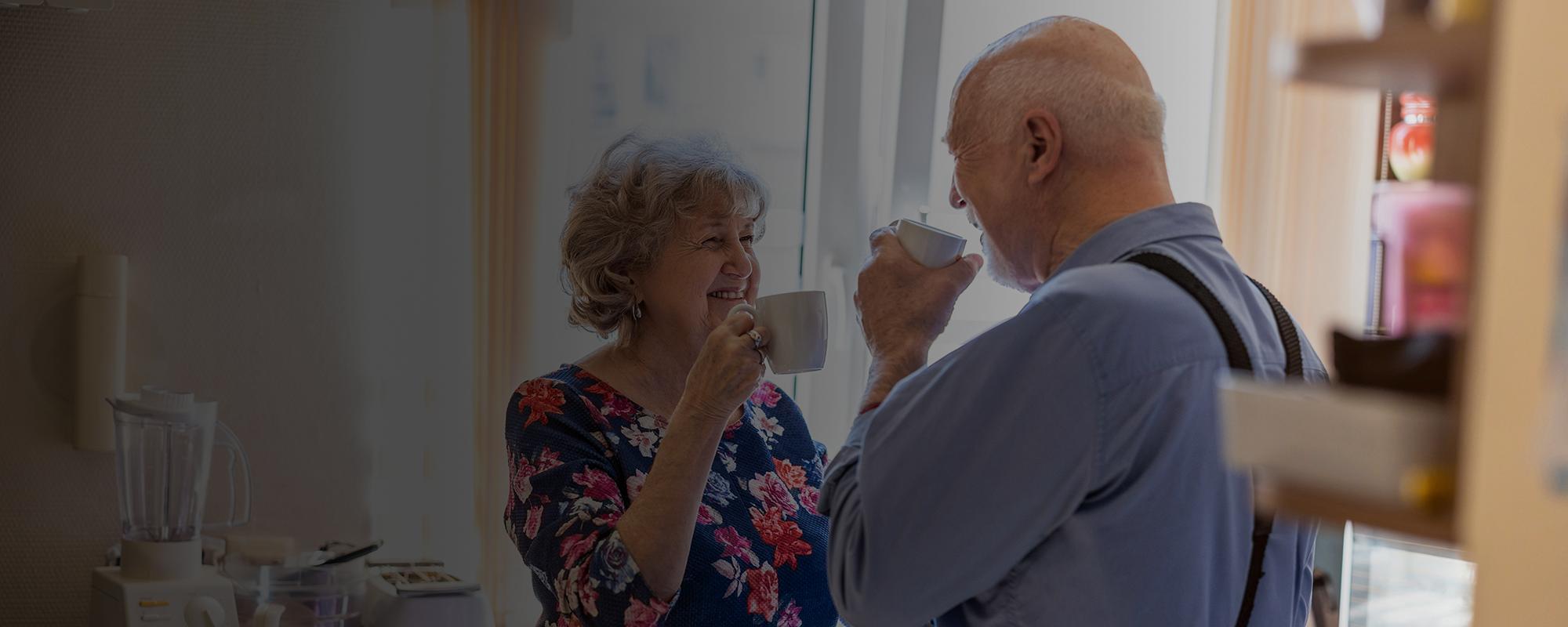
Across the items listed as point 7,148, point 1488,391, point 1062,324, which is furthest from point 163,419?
point 1488,391

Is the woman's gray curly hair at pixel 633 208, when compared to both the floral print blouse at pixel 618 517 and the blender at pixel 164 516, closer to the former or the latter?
Result: the floral print blouse at pixel 618 517

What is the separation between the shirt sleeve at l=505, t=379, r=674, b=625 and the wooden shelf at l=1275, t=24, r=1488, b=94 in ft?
3.35

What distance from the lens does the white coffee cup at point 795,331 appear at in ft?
4.69

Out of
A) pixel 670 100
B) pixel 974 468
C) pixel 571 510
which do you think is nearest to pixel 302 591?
pixel 571 510

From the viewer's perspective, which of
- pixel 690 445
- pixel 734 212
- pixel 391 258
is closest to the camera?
pixel 690 445

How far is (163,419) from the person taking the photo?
1971 mm

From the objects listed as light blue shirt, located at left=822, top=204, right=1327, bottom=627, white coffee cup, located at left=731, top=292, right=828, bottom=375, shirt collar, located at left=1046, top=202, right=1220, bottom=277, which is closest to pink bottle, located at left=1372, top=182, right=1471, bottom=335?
light blue shirt, located at left=822, top=204, right=1327, bottom=627

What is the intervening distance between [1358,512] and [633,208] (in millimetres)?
1297

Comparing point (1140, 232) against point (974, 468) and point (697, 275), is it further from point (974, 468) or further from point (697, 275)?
point (697, 275)

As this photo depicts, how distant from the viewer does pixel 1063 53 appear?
1210 millimetres

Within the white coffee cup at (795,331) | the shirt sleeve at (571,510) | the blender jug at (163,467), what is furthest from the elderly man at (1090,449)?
the blender jug at (163,467)

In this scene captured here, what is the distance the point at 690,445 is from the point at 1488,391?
1023mm

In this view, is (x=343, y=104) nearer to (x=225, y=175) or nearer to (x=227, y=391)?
(x=225, y=175)

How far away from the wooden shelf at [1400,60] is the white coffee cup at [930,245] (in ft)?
2.52
